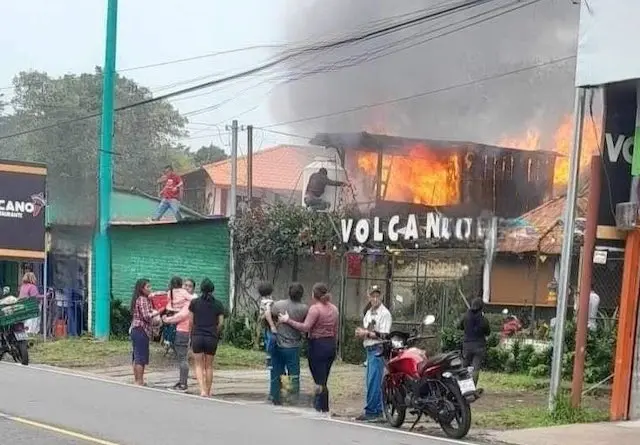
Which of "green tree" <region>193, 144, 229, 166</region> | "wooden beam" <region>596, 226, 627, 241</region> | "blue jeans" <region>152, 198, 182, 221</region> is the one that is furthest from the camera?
"green tree" <region>193, 144, 229, 166</region>

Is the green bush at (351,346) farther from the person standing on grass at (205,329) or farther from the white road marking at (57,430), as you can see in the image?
the white road marking at (57,430)

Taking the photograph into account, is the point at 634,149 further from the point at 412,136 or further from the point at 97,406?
the point at 412,136

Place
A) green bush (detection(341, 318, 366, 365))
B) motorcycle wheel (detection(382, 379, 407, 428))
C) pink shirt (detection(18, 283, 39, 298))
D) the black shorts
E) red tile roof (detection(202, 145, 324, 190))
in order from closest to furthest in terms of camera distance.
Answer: motorcycle wheel (detection(382, 379, 407, 428)), the black shorts, green bush (detection(341, 318, 366, 365)), pink shirt (detection(18, 283, 39, 298)), red tile roof (detection(202, 145, 324, 190))

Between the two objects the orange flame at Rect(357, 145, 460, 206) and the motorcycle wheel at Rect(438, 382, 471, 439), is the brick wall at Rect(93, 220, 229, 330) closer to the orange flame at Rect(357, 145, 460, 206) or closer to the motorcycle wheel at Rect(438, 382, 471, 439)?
the orange flame at Rect(357, 145, 460, 206)

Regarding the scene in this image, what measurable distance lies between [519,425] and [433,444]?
5.84ft

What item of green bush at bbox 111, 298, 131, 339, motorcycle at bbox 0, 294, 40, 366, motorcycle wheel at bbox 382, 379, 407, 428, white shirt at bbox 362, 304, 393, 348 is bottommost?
green bush at bbox 111, 298, 131, 339

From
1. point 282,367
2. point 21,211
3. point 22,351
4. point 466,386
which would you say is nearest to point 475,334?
point 282,367

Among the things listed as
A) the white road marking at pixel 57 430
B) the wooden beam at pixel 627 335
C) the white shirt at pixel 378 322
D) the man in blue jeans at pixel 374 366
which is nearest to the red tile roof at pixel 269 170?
the white shirt at pixel 378 322

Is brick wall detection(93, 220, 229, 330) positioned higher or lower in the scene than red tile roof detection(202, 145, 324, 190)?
lower

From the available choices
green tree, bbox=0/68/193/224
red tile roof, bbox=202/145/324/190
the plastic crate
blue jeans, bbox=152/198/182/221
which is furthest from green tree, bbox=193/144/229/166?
the plastic crate

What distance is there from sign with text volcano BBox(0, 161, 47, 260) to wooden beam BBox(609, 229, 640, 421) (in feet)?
45.0

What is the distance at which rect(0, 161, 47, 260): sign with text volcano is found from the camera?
2006 centimetres

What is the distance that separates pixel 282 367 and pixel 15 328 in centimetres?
607

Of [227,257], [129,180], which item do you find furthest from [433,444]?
[129,180]
